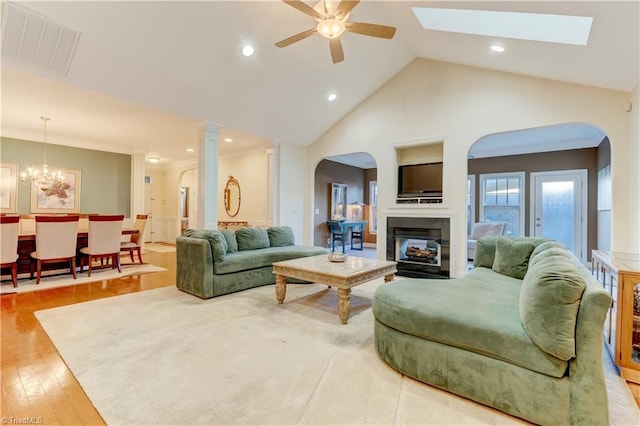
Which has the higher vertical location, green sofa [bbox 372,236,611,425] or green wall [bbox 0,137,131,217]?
green wall [bbox 0,137,131,217]

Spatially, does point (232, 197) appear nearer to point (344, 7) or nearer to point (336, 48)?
point (336, 48)

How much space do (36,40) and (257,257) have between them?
3.45 m

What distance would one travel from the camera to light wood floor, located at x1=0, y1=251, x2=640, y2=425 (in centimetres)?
166

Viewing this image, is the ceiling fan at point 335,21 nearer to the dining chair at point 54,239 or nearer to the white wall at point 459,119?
the white wall at point 459,119

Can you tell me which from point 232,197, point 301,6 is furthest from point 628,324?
point 232,197

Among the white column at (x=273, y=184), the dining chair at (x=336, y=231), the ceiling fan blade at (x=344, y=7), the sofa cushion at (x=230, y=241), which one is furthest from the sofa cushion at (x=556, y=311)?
the dining chair at (x=336, y=231)

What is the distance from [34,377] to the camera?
202 cm

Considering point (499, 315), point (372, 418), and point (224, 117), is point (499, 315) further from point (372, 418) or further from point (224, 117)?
point (224, 117)

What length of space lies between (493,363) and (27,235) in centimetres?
615

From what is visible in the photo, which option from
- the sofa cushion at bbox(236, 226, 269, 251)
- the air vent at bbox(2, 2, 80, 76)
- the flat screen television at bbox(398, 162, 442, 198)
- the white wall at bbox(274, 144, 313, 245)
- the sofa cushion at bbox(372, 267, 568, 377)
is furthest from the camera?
the white wall at bbox(274, 144, 313, 245)

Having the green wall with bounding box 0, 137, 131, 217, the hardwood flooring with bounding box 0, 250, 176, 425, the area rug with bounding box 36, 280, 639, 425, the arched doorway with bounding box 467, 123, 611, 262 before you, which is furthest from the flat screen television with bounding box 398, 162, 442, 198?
the green wall with bounding box 0, 137, 131, 217

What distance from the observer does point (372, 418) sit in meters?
1.63

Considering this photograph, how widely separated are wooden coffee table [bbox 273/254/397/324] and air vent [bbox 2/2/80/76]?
338cm

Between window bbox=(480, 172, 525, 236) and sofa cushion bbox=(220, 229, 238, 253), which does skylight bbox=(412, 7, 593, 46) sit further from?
window bbox=(480, 172, 525, 236)
